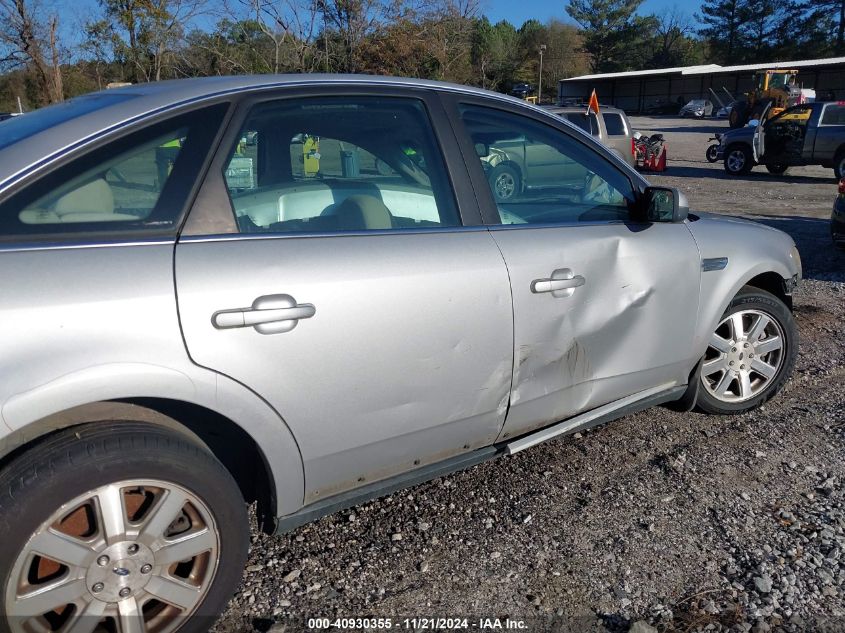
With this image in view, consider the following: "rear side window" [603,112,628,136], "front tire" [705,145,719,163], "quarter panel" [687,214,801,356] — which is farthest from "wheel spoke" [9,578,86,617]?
"front tire" [705,145,719,163]

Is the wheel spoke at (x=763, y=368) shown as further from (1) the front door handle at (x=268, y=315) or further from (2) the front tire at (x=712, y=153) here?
(2) the front tire at (x=712, y=153)

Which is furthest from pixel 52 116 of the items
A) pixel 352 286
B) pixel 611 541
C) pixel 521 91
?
pixel 521 91

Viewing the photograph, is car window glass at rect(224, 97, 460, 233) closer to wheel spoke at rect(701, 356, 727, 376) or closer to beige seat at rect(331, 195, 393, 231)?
beige seat at rect(331, 195, 393, 231)

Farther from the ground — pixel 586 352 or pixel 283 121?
pixel 283 121

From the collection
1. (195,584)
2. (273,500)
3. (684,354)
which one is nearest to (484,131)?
(684,354)

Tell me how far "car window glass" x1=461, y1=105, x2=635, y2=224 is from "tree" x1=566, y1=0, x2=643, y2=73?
80043 mm

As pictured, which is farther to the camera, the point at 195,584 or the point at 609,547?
the point at 609,547

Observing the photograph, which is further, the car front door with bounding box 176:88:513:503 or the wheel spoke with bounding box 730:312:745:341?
the wheel spoke with bounding box 730:312:745:341

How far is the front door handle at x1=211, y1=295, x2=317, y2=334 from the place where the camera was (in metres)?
2.19

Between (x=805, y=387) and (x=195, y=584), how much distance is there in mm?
3813

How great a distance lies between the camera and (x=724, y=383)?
3959 mm

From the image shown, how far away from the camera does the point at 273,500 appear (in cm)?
247

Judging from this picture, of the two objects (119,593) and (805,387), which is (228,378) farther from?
(805,387)

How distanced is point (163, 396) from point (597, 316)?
1808 mm
